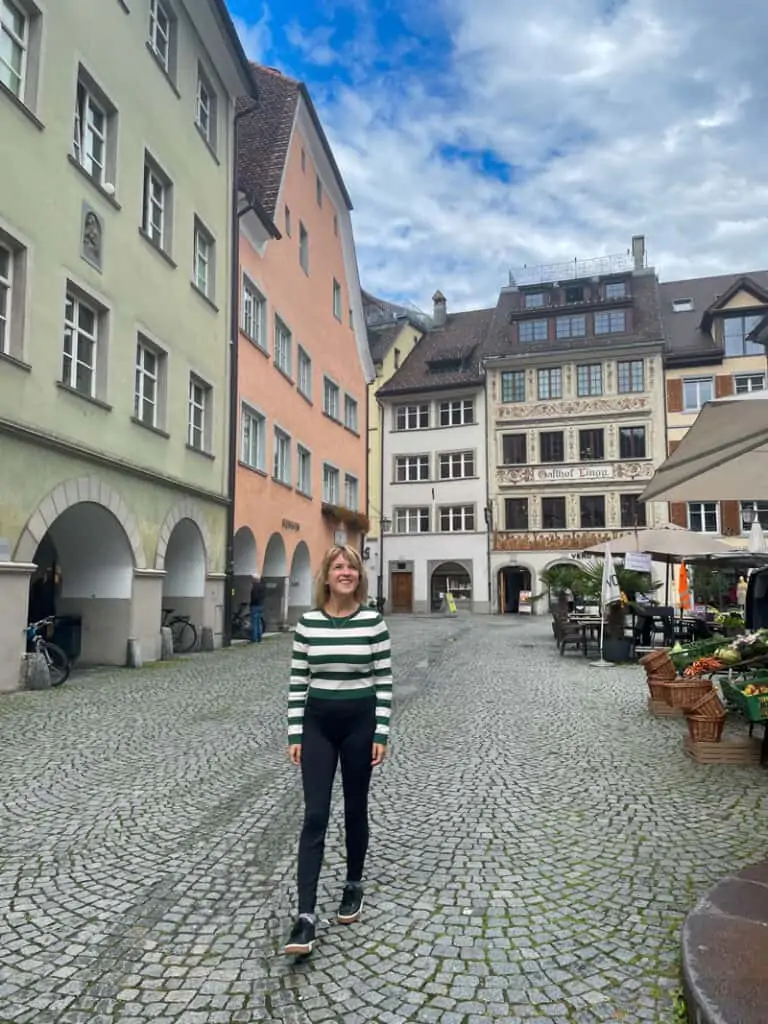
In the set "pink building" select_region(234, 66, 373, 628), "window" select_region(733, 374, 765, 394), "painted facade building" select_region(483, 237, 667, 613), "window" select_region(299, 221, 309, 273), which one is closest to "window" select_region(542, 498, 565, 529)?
"painted facade building" select_region(483, 237, 667, 613)

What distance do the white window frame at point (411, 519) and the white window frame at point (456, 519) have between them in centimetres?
72

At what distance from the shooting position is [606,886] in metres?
3.98

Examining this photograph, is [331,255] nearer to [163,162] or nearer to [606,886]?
[163,162]

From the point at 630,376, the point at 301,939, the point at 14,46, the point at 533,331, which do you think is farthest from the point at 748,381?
the point at 301,939

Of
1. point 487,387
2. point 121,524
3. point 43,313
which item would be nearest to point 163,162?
point 43,313

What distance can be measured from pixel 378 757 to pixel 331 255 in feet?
90.6

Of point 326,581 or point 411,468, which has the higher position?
point 411,468

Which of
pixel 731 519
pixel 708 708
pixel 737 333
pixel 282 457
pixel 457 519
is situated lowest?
pixel 708 708

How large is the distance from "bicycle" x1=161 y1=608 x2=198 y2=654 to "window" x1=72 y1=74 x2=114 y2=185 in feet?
28.5

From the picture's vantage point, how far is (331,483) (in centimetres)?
2891

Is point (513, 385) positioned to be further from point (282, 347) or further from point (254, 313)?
point (254, 313)

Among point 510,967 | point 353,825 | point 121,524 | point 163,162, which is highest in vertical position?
point 163,162

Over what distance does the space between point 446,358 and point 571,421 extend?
339 inches

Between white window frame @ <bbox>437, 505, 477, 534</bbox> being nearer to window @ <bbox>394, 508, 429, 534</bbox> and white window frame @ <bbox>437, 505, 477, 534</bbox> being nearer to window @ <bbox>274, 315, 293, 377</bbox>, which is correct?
window @ <bbox>394, 508, 429, 534</bbox>
